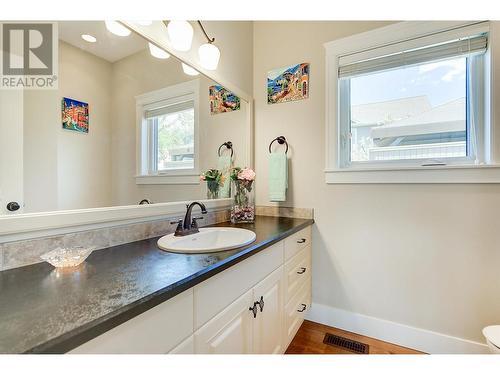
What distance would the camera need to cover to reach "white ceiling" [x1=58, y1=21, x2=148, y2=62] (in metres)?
0.88

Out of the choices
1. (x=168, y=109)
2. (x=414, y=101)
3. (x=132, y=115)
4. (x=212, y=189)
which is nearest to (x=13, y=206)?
(x=132, y=115)

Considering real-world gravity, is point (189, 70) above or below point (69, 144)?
above

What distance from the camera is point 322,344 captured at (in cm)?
152

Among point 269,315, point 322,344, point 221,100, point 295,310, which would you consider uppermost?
point 221,100

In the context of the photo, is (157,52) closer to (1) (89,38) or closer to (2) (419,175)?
(1) (89,38)

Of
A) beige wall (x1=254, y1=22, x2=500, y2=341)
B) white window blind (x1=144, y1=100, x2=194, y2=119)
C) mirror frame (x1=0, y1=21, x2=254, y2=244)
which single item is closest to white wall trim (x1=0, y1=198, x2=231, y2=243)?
mirror frame (x1=0, y1=21, x2=254, y2=244)

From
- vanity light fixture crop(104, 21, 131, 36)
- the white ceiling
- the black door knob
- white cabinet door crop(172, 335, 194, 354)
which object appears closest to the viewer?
white cabinet door crop(172, 335, 194, 354)

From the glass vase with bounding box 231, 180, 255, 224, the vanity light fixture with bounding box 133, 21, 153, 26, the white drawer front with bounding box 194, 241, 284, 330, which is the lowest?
the white drawer front with bounding box 194, 241, 284, 330

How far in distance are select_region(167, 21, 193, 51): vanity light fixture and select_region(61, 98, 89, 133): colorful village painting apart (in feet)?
1.90

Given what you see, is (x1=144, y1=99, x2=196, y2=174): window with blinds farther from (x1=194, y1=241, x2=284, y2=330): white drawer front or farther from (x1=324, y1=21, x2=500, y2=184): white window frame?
(x1=324, y1=21, x2=500, y2=184): white window frame

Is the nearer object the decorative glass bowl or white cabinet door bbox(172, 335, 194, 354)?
white cabinet door bbox(172, 335, 194, 354)

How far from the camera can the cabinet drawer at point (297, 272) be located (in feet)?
4.52

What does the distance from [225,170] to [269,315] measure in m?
1.03
